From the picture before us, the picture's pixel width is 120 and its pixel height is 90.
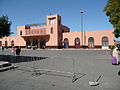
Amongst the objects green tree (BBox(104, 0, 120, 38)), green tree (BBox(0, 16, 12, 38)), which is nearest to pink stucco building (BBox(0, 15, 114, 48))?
green tree (BBox(104, 0, 120, 38))

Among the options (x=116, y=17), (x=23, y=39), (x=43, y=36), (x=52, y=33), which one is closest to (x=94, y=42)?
(x=52, y=33)

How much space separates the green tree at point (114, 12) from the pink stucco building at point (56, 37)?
1932 cm

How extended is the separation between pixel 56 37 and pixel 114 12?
2802 cm

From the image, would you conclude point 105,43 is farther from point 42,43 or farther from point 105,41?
point 42,43

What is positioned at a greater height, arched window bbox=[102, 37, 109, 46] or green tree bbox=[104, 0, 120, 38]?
green tree bbox=[104, 0, 120, 38]

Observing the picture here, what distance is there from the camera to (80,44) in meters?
43.4

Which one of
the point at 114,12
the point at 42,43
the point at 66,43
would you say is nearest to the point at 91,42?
the point at 66,43

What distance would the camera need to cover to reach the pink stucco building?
4056cm

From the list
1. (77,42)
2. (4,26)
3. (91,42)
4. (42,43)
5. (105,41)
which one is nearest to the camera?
(4,26)

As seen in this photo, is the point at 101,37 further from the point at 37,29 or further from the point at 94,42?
the point at 37,29

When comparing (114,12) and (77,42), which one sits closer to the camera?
(114,12)

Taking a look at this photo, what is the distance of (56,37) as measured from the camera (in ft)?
151

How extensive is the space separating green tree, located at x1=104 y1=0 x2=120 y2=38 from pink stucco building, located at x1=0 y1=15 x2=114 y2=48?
63.4 feet

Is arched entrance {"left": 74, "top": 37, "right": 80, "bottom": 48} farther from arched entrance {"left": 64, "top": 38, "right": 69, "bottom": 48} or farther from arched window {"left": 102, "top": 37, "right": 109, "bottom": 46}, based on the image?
arched window {"left": 102, "top": 37, "right": 109, "bottom": 46}
